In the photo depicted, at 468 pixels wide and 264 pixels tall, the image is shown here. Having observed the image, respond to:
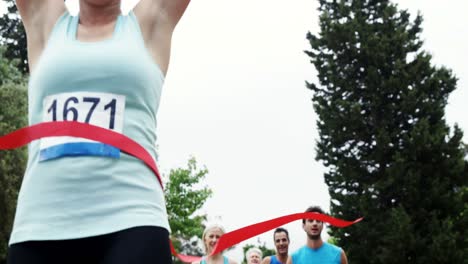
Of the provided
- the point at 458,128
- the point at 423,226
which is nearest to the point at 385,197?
the point at 423,226

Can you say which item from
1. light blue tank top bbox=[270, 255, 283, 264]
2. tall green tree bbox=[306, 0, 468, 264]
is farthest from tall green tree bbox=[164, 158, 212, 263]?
light blue tank top bbox=[270, 255, 283, 264]

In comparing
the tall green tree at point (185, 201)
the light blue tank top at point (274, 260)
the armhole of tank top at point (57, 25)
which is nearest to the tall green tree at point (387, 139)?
the tall green tree at point (185, 201)

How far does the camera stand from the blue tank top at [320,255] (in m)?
8.68

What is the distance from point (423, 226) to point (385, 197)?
1.86 m

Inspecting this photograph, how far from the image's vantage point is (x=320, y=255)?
873 centimetres

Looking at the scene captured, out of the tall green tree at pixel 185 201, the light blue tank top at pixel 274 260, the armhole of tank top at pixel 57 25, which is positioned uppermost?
the tall green tree at pixel 185 201

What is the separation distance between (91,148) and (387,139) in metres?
30.7

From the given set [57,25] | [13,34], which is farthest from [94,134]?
[13,34]

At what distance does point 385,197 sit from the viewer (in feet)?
107

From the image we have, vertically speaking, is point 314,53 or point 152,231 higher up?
point 314,53

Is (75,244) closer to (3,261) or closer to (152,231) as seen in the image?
(152,231)

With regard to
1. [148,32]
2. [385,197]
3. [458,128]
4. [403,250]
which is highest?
[458,128]

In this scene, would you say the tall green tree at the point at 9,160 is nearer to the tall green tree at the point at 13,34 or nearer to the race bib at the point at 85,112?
the tall green tree at the point at 13,34

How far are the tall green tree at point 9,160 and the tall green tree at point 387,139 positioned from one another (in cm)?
1227
